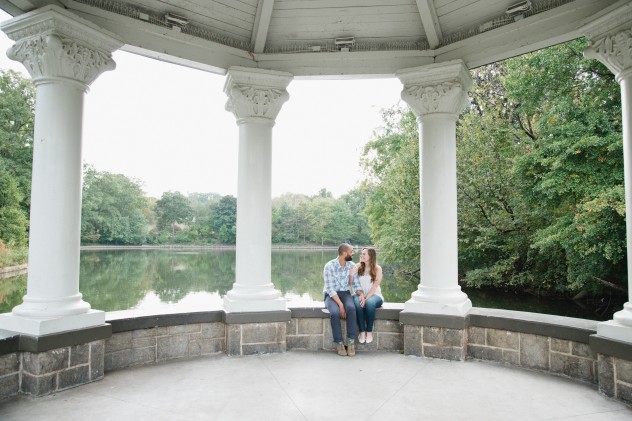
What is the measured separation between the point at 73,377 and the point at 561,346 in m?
4.09

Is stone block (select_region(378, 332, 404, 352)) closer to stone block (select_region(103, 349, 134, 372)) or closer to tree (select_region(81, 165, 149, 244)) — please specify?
stone block (select_region(103, 349, 134, 372))

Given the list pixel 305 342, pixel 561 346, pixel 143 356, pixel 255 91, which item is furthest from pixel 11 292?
pixel 561 346

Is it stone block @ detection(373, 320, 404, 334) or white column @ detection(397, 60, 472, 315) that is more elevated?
white column @ detection(397, 60, 472, 315)

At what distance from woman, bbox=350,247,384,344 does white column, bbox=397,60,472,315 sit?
35 cm

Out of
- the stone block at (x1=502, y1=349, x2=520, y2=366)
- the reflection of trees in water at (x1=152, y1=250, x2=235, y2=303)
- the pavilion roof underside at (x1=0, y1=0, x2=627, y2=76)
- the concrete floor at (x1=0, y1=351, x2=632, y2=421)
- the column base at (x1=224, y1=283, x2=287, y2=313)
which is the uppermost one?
the pavilion roof underside at (x1=0, y1=0, x2=627, y2=76)

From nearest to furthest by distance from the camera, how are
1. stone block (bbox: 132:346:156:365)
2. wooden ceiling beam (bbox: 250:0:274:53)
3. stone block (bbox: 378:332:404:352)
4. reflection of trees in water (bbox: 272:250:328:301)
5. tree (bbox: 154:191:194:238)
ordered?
stone block (bbox: 132:346:156:365), wooden ceiling beam (bbox: 250:0:274:53), stone block (bbox: 378:332:404:352), reflection of trees in water (bbox: 272:250:328:301), tree (bbox: 154:191:194:238)

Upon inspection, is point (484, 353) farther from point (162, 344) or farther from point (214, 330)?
point (162, 344)

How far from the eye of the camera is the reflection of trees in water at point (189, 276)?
21.7m

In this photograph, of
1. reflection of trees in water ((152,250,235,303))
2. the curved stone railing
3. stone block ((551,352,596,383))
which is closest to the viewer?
the curved stone railing

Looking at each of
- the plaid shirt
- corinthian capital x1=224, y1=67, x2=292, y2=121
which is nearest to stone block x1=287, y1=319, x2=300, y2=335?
the plaid shirt

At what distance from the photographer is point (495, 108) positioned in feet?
42.6

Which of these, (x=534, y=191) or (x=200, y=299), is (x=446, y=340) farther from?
(x=200, y=299)

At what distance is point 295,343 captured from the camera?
15.3ft

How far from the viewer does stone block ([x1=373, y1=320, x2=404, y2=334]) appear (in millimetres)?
4645
